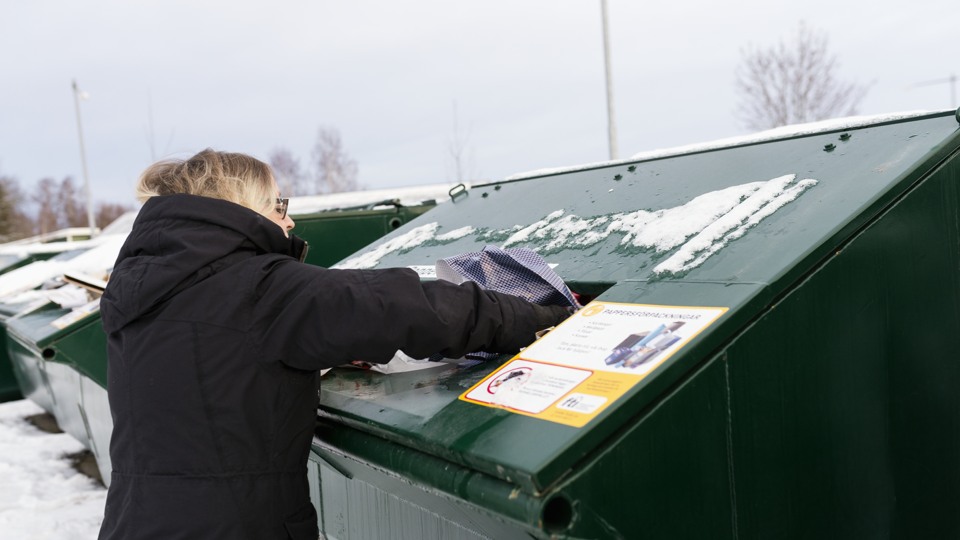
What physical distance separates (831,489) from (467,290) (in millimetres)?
844

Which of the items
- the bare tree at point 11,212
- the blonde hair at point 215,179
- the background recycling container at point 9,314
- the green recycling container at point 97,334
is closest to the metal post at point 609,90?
the green recycling container at point 97,334

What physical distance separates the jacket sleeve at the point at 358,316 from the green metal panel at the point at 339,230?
10.3 ft

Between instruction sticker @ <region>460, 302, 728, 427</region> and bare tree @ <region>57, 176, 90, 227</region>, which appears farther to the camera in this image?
bare tree @ <region>57, 176, 90, 227</region>

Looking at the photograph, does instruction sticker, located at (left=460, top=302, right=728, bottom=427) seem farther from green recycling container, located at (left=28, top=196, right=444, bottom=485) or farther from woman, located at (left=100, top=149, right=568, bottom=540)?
green recycling container, located at (left=28, top=196, right=444, bottom=485)

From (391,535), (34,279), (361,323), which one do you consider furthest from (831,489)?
(34,279)

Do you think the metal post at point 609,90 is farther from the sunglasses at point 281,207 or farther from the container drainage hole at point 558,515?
the container drainage hole at point 558,515

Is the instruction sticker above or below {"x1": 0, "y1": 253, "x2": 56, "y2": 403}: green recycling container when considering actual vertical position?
above

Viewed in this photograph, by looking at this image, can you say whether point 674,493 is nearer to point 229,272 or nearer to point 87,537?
point 229,272

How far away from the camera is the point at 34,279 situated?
24.4ft

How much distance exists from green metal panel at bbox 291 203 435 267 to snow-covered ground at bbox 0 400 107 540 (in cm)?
188

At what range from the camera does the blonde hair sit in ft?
6.20

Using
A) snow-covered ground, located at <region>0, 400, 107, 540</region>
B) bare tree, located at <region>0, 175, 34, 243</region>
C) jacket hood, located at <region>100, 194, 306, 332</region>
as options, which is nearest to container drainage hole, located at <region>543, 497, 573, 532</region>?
jacket hood, located at <region>100, 194, 306, 332</region>

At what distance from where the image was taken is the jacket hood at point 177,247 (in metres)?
1.71

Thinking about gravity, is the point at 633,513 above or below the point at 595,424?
below
